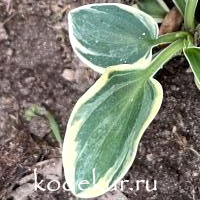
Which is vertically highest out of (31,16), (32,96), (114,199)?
(31,16)

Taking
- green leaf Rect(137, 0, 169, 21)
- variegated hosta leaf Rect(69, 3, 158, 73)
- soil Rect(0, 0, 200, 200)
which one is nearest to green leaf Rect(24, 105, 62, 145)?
soil Rect(0, 0, 200, 200)

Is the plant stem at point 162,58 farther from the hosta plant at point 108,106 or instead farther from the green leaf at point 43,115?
the green leaf at point 43,115

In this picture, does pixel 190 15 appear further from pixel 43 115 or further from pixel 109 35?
pixel 43 115

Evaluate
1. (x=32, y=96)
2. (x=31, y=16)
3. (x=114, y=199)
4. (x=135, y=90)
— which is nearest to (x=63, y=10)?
(x=31, y=16)

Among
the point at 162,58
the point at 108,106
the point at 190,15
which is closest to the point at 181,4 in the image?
the point at 190,15

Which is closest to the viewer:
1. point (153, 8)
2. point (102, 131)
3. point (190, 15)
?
point (102, 131)

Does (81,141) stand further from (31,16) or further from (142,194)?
(31,16)
